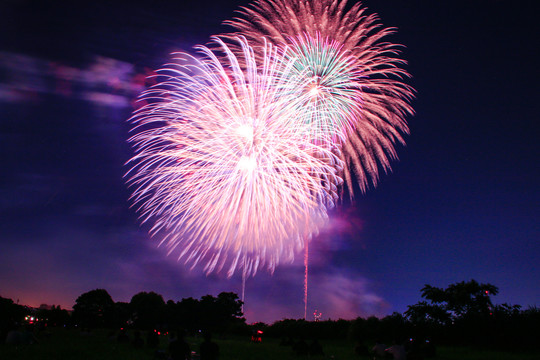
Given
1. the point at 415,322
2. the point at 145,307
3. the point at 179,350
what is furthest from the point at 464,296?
the point at 145,307

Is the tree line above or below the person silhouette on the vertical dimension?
above

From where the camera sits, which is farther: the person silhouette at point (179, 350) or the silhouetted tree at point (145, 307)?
the silhouetted tree at point (145, 307)

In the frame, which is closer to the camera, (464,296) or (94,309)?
(464,296)

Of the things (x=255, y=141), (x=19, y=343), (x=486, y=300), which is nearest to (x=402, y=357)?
(x=255, y=141)

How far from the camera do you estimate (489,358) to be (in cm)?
2331

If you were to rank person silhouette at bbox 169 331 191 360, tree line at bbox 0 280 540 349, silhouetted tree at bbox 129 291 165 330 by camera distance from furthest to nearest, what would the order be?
silhouetted tree at bbox 129 291 165 330 → tree line at bbox 0 280 540 349 → person silhouette at bbox 169 331 191 360

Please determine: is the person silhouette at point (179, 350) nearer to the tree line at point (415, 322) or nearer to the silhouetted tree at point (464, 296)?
the tree line at point (415, 322)

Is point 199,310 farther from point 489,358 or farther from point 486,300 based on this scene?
point 489,358

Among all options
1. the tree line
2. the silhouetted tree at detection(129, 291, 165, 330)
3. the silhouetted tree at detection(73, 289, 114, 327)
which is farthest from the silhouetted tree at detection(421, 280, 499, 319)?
the silhouetted tree at detection(73, 289, 114, 327)

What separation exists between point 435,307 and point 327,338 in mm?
17163

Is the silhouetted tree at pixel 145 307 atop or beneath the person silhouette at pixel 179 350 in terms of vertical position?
atop

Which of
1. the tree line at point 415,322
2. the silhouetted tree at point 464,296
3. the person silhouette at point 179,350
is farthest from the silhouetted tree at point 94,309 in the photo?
the person silhouette at point 179,350

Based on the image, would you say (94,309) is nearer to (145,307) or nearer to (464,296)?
(145,307)

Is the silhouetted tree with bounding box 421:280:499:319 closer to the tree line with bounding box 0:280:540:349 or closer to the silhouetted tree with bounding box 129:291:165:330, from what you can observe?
the tree line with bounding box 0:280:540:349
